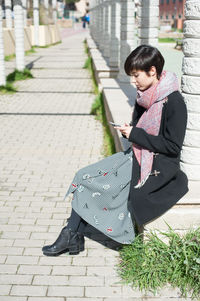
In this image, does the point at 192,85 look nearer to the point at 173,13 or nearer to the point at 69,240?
the point at 69,240

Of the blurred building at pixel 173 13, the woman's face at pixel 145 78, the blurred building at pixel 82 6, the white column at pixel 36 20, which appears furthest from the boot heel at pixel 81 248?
the blurred building at pixel 82 6

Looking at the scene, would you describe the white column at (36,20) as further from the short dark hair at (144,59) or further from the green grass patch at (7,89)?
the short dark hair at (144,59)

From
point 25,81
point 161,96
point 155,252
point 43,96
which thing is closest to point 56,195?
point 155,252

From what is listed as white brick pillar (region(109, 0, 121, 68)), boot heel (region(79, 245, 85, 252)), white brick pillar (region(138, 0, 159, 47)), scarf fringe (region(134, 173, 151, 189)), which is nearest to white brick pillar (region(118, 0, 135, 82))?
white brick pillar (region(109, 0, 121, 68))

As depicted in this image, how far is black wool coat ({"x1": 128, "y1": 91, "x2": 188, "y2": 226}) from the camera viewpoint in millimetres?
2961

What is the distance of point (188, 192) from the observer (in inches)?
134

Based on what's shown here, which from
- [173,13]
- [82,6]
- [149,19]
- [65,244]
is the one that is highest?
[82,6]

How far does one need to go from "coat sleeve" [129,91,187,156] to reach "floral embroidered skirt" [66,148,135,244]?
0.35 m

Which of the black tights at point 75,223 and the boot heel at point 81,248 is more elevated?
the black tights at point 75,223

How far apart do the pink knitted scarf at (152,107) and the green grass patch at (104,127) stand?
3218 mm

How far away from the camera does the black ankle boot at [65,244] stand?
11.9 ft

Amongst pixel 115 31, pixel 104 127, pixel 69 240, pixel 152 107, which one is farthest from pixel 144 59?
pixel 115 31

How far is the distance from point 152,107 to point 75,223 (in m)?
1.16

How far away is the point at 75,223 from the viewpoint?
3.62 metres
